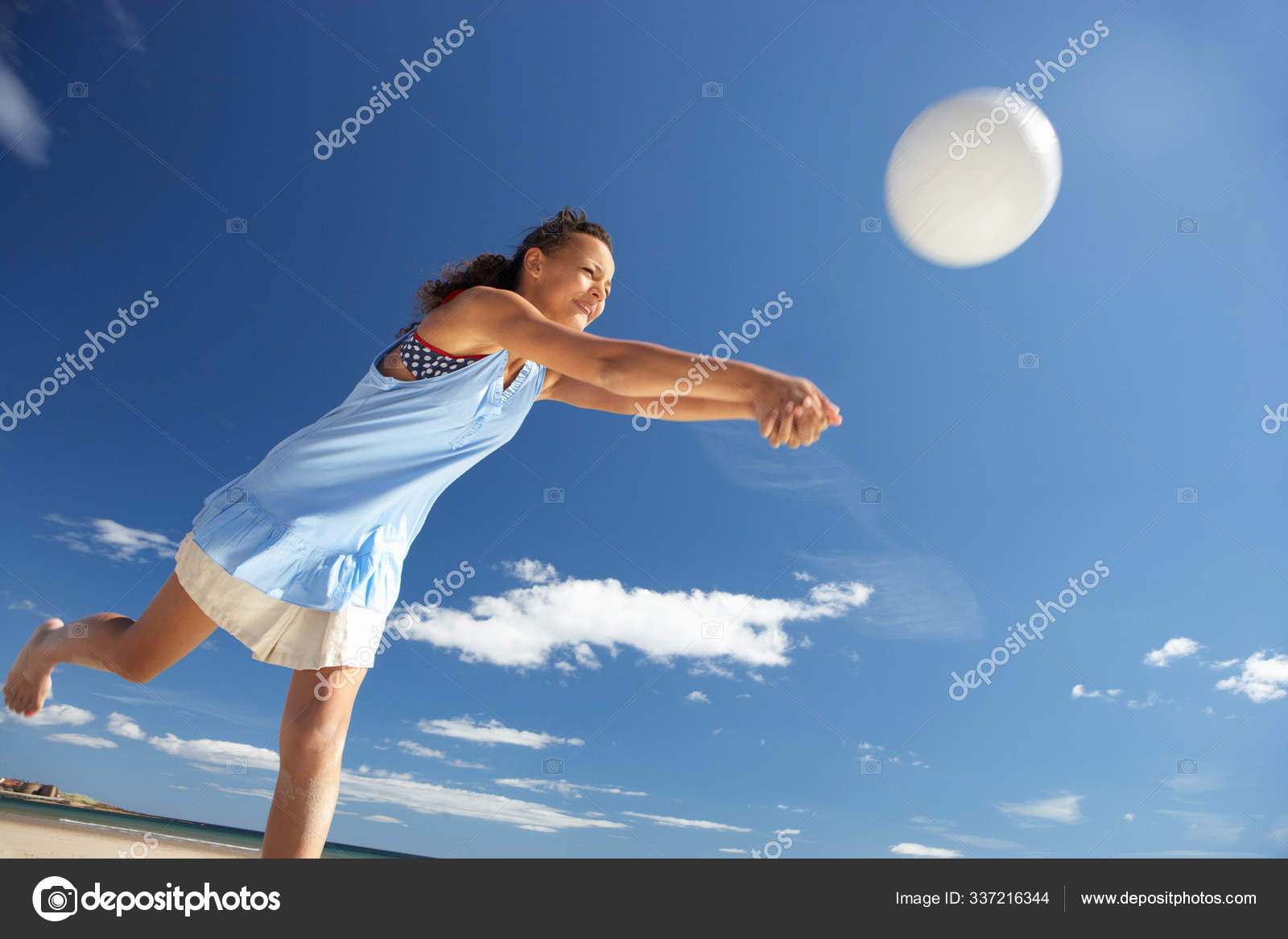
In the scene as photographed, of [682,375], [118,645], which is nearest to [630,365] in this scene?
[682,375]

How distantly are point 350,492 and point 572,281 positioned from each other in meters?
0.83

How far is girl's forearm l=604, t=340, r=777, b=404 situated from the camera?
127cm

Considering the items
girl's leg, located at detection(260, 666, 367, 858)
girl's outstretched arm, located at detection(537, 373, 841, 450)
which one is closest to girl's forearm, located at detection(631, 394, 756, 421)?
girl's outstretched arm, located at detection(537, 373, 841, 450)

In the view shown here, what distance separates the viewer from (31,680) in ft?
6.86

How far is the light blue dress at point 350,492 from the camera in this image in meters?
1.69

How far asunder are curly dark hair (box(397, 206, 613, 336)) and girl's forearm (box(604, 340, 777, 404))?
0.90m

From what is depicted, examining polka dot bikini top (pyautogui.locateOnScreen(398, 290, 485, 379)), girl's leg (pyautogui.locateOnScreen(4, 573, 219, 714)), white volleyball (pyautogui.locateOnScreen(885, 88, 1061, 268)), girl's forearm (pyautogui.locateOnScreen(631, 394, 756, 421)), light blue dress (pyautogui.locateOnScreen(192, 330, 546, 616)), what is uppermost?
white volleyball (pyautogui.locateOnScreen(885, 88, 1061, 268))

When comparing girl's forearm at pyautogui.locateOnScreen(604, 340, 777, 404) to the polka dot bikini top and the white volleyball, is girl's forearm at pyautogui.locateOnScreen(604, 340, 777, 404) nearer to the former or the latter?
the polka dot bikini top

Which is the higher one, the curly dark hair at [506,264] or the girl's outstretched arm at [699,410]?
the curly dark hair at [506,264]

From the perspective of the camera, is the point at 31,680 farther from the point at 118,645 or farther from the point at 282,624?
the point at 282,624

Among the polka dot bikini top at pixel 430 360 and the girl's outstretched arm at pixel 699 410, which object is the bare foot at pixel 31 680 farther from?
the girl's outstretched arm at pixel 699 410
